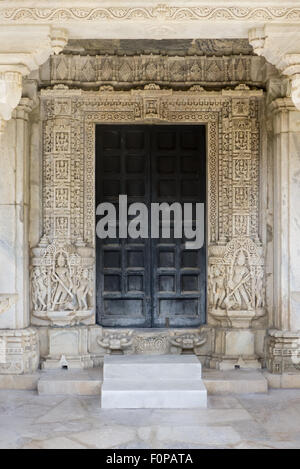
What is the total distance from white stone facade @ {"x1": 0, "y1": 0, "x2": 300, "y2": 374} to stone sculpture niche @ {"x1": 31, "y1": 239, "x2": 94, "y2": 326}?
0.01 m

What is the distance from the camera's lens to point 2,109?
5480mm

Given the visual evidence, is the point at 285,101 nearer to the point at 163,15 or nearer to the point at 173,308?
the point at 163,15

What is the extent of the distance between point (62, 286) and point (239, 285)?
227cm

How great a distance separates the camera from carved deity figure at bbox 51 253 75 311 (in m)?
7.70

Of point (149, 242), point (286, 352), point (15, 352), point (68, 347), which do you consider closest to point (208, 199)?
point (149, 242)

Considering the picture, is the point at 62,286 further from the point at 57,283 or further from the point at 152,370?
the point at 152,370

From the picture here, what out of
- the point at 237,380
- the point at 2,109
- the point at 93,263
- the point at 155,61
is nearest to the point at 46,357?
the point at 93,263

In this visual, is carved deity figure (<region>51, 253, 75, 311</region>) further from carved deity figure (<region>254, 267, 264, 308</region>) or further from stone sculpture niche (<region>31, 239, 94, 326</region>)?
carved deity figure (<region>254, 267, 264, 308</region>)

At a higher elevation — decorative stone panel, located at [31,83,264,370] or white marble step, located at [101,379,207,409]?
decorative stone panel, located at [31,83,264,370]

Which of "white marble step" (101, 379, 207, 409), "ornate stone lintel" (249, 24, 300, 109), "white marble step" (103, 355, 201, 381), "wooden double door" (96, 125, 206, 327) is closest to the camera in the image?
"ornate stone lintel" (249, 24, 300, 109)

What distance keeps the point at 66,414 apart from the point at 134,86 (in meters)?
4.22

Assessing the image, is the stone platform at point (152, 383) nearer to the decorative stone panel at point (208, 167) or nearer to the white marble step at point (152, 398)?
the white marble step at point (152, 398)

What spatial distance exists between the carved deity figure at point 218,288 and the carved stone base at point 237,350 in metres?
0.37

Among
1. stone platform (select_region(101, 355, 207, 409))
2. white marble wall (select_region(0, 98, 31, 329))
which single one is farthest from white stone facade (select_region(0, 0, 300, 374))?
stone platform (select_region(101, 355, 207, 409))
